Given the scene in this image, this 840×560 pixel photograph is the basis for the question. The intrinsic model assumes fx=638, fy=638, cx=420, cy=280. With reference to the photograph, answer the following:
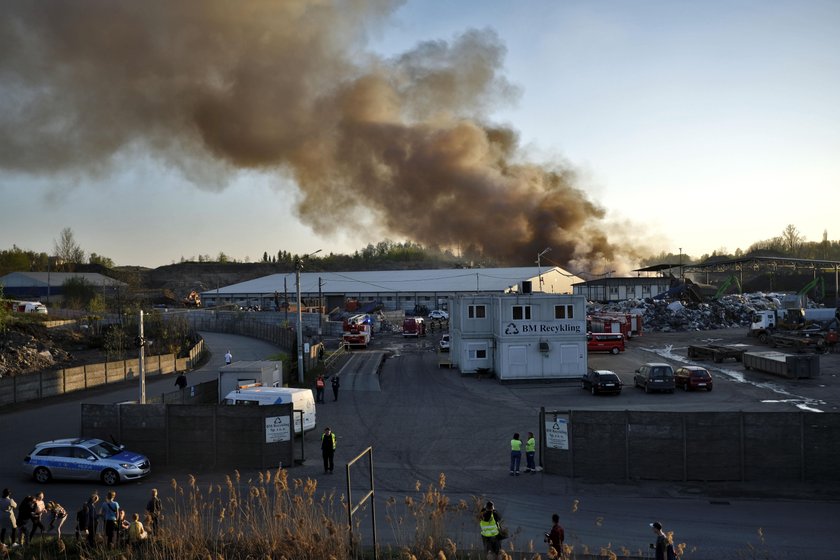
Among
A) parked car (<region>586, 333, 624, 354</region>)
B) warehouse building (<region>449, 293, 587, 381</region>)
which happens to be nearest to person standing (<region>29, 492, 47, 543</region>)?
warehouse building (<region>449, 293, 587, 381</region>)

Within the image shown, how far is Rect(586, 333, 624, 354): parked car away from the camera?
40447mm

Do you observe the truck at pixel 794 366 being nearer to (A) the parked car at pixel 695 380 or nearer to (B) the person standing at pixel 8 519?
(A) the parked car at pixel 695 380

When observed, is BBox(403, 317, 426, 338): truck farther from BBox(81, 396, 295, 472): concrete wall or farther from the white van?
BBox(81, 396, 295, 472): concrete wall

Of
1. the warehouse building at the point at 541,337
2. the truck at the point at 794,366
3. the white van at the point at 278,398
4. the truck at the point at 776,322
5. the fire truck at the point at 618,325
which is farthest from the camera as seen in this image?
the truck at the point at 776,322

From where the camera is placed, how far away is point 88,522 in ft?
34.0

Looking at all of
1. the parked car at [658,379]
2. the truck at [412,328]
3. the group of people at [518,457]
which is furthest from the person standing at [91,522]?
the truck at [412,328]

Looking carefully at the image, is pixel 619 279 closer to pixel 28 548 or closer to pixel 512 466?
pixel 512 466

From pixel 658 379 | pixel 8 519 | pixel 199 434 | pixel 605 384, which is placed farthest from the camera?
pixel 658 379

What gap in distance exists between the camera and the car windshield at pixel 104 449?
14.8 m

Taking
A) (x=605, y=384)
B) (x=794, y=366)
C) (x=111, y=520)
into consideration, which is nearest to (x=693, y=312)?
(x=794, y=366)

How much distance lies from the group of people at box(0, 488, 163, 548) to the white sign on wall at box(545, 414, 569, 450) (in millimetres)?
8569

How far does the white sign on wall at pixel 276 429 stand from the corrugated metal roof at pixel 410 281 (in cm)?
5712

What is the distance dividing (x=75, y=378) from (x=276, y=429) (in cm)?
1934

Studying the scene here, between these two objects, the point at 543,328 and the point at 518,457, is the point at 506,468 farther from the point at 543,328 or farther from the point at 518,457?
the point at 543,328
